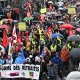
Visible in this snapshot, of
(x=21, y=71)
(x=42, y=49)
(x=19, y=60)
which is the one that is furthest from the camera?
(x=42, y=49)

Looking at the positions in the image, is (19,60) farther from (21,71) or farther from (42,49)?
(42,49)

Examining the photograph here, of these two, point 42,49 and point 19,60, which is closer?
point 19,60

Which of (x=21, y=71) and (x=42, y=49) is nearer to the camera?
(x=21, y=71)

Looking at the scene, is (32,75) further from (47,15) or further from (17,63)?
(47,15)

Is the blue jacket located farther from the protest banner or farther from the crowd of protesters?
the protest banner

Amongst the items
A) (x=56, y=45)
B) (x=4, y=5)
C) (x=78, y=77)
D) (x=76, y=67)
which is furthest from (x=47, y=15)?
(x=78, y=77)

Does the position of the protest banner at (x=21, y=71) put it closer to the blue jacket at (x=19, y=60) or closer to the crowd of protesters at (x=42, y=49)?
the crowd of protesters at (x=42, y=49)

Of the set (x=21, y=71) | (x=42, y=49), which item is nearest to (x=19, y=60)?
(x=21, y=71)

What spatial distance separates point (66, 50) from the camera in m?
14.0

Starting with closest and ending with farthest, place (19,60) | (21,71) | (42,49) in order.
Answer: (21,71)
(19,60)
(42,49)

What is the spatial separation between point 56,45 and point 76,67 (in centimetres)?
184

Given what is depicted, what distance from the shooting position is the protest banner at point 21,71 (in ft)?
39.9

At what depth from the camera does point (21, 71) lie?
480 inches

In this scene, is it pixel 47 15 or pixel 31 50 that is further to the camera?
pixel 47 15
